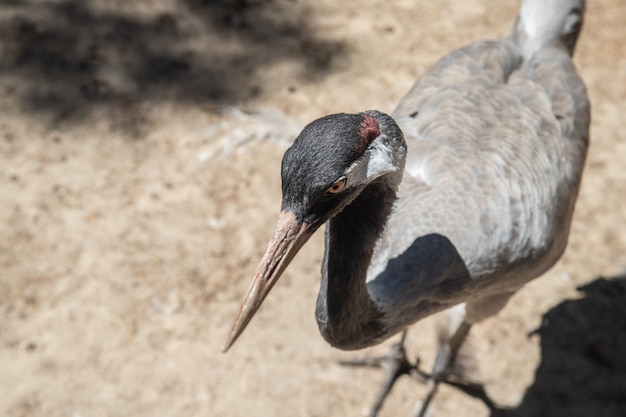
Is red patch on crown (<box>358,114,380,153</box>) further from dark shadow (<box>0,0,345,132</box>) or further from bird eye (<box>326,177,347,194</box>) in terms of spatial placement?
dark shadow (<box>0,0,345,132</box>)

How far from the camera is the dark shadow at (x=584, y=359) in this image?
13.9 feet

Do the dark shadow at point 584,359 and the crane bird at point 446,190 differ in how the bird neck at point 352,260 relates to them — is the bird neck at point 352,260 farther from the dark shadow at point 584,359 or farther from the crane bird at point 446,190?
the dark shadow at point 584,359

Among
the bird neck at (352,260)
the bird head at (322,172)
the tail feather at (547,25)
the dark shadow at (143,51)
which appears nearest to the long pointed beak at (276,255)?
the bird head at (322,172)

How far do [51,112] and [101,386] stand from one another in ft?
7.40

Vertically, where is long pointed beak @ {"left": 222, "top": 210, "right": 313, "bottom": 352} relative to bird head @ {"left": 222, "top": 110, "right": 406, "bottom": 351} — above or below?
below

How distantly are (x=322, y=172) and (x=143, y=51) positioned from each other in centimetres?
389

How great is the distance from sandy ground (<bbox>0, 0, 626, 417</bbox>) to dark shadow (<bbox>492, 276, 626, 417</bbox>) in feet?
0.04

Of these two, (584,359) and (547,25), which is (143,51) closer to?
(547,25)

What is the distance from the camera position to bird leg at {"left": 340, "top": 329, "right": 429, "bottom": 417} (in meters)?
4.20

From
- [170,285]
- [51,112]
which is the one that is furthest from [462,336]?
[51,112]

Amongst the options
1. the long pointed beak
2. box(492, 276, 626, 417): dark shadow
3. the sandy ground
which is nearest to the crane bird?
the long pointed beak

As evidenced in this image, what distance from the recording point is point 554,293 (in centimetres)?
468

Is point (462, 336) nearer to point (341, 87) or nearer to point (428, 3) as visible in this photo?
point (341, 87)

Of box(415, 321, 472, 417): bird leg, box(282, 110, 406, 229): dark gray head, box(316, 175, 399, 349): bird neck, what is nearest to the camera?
box(282, 110, 406, 229): dark gray head
